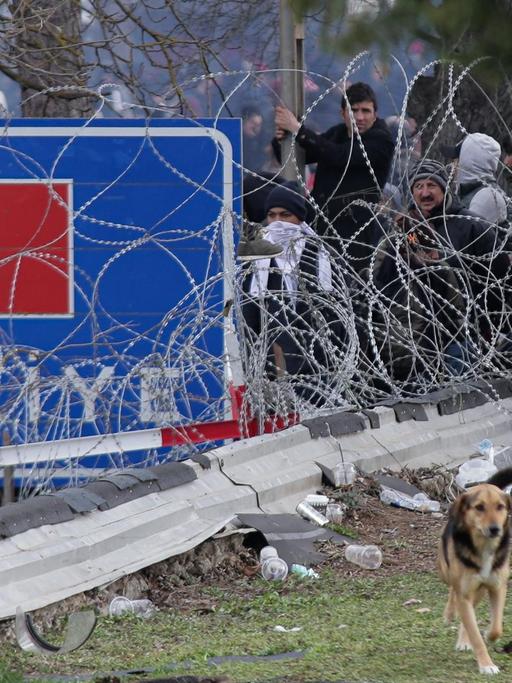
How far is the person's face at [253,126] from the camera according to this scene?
35.5ft

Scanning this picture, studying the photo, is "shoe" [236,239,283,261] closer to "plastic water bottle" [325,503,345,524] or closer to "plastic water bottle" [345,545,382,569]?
"plastic water bottle" [325,503,345,524]

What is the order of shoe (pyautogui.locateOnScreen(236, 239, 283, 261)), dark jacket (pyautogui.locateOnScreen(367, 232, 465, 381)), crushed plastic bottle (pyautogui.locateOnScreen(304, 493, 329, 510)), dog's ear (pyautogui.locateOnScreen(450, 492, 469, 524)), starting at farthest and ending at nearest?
dark jacket (pyautogui.locateOnScreen(367, 232, 465, 381)) < shoe (pyautogui.locateOnScreen(236, 239, 283, 261)) < crushed plastic bottle (pyautogui.locateOnScreen(304, 493, 329, 510)) < dog's ear (pyautogui.locateOnScreen(450, 492, 469, 524))

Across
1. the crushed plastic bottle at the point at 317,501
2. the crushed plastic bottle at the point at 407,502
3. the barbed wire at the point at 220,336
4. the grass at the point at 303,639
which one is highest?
the barbed wire at the point at 220,336

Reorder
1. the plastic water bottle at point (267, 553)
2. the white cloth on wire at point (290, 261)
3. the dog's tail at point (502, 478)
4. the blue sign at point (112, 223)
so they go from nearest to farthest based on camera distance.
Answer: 1. the dog's tail at point (502, 478)
2. the plastic water bottle at point (267, 553)
3. the white cloth on wire at point (290, 261)
4. the blue sign at point (112, 223)

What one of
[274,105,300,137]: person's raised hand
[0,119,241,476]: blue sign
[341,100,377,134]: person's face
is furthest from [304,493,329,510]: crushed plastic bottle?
[341,100,377,134]: person's face

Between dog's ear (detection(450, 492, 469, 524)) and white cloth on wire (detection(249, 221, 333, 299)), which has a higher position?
white cloth on wire (detection(249, 221, 333, 299))

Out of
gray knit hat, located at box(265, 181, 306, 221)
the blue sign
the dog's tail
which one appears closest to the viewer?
the dog's tail

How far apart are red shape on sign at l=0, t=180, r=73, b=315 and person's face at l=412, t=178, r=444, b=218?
2.21 m

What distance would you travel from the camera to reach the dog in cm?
435

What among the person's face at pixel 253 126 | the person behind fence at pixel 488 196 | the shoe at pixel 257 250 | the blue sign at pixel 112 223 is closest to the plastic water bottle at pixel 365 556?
the shoe at pixel 257 250

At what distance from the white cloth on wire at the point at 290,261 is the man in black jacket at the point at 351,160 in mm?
880

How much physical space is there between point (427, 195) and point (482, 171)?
17.4 inches

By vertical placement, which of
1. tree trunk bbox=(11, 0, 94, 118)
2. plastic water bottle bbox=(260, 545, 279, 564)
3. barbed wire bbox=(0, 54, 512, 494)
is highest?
tree trunk bbox=(11, 0, 94, 118)

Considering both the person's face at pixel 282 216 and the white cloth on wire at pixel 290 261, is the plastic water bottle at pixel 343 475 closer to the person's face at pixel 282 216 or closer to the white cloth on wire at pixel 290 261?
the white cloth on wire at pixel 290 261
